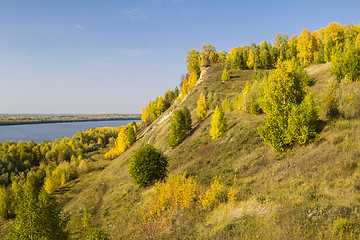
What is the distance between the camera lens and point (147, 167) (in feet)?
72.8

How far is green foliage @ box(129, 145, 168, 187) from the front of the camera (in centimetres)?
2222

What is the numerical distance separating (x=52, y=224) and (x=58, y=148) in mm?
96595

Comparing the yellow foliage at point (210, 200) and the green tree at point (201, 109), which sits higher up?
the green tree at point (201, 109)

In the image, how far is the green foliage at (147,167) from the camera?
72.9 feet

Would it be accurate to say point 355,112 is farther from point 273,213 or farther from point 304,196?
point 273,213

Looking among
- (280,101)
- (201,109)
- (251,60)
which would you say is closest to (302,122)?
(280,101)

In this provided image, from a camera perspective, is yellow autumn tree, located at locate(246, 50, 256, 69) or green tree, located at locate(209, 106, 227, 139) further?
yellow autumn tree, located at locate(246, 50, 256, 69)

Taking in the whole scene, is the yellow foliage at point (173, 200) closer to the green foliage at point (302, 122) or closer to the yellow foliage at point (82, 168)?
the green foliage at point (302, 122)

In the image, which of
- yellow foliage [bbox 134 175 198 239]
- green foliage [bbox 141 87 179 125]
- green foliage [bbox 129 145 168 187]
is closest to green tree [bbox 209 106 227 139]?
green foliage [bbox 129 145 168 187]

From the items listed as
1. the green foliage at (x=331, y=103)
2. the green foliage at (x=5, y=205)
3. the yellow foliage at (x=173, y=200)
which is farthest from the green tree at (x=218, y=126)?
the green foliage at (x=5, y=205)

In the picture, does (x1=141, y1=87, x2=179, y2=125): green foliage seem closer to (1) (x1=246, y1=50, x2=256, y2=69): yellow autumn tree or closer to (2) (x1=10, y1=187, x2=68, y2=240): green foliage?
(1) (x1=246, y1=50, x2=256, y2=69): yellow autumn tree

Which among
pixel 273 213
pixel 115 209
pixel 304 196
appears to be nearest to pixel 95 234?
pixel 273 213

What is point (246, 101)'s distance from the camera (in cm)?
3853

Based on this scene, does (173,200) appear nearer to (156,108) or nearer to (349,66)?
(349,66)
